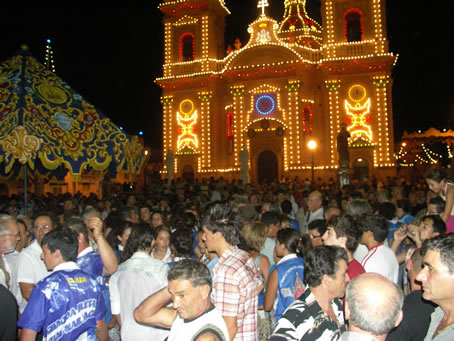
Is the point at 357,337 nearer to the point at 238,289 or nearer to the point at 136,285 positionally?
the point at 238,289

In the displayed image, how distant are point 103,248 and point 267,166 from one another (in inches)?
1084

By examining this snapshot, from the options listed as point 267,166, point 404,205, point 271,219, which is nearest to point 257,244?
point 271,219

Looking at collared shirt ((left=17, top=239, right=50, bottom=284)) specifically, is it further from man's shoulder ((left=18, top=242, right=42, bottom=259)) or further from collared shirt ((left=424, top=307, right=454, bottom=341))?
collared shirt ((left=424, top=307, right=454, bottom=341))

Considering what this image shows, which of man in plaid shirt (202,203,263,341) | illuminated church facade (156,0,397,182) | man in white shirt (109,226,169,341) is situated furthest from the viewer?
illuminated church facade (156,0,397,182)

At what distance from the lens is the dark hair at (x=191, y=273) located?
9.61 feet

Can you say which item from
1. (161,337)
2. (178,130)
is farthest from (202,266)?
(178,130)

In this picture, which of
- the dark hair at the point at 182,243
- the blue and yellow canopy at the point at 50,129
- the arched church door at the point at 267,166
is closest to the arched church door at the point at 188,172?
the arched church door at the point at 267,166

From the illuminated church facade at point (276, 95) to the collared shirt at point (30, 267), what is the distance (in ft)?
83.8

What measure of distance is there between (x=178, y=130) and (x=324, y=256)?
30.4 metres

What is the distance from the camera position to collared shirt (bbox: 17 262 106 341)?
A: 3508 mm

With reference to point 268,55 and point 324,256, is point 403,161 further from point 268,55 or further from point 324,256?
point 324,256

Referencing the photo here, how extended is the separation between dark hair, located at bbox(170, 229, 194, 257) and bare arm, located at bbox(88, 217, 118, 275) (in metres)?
0.83

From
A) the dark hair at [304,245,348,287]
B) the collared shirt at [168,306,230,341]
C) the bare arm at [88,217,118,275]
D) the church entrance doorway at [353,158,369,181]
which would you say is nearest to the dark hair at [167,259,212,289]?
the collared shirt at [168,306,230,341]

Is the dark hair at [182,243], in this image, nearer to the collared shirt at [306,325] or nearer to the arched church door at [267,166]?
the collared shirt at [306,325]
